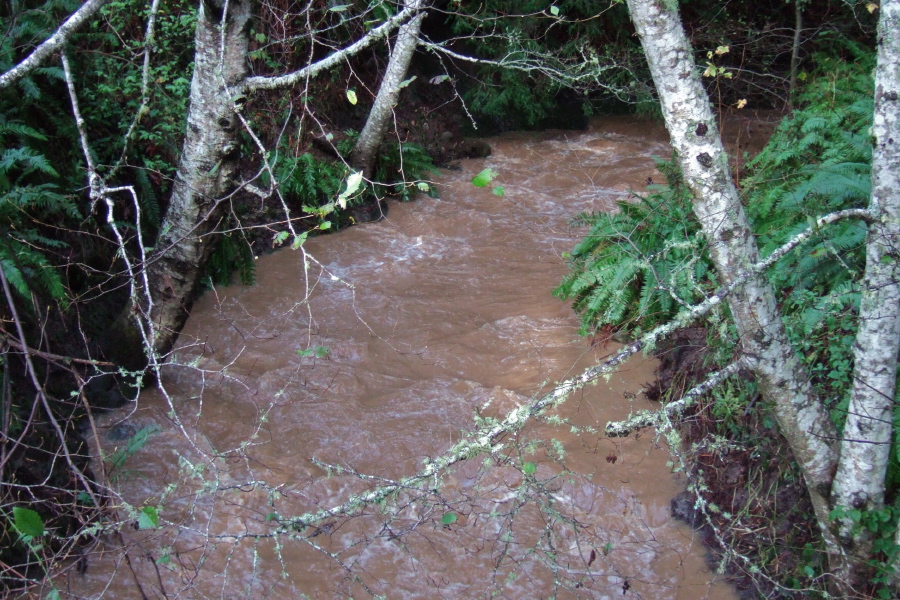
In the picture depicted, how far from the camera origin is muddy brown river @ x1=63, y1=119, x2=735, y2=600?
4.33m

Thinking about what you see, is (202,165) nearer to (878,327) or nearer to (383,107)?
(383,107)

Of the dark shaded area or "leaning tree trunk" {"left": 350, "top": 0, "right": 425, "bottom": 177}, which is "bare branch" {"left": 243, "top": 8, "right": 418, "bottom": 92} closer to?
the dark shaded area

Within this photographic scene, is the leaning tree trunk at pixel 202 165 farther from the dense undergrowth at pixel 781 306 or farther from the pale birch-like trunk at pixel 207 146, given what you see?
the dense undergrowth at pixel 781 306

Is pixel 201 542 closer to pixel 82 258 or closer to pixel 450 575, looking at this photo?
pixel 450 575

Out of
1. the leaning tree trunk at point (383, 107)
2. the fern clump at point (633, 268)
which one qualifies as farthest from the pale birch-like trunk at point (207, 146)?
the leaning tree trunk at point (383, 107)

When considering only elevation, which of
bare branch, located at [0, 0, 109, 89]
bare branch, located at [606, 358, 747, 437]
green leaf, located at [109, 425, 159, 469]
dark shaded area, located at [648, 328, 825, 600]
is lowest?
dark shaded area, located at [648, 328, 825, 600]

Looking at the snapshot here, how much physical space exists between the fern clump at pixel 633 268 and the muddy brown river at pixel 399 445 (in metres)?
0.36

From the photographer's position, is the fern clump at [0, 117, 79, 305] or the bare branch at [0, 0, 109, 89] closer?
the bare branch at [0, 0, 109, 89]

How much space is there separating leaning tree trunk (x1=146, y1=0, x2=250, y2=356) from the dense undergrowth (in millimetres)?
2908

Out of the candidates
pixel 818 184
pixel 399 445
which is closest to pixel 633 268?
pixel 818 184

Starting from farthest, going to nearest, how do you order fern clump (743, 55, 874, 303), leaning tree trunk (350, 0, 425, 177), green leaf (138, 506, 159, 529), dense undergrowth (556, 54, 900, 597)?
leaning tree trunk (350, 0, 425, 177)
fern clump (743, 55, 874, 303)
dense undergrowth (556, 54, 900, 597)
green leaf (138, 506, 159, 529)

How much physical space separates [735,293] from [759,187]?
3.49 m

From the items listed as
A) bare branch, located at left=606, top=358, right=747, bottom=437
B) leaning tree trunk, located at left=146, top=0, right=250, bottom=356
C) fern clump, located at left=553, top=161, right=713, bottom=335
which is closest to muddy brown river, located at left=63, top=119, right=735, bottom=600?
bare branch, located at left=606, top=358, right=747, bottom=437

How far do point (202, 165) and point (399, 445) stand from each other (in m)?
2.59
